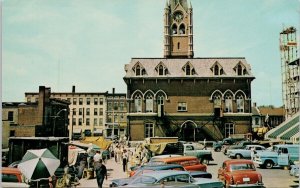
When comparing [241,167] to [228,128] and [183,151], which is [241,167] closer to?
[183,151]

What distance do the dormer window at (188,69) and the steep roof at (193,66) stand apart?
32cm

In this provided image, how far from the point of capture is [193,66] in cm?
4638

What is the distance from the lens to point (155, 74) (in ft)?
150

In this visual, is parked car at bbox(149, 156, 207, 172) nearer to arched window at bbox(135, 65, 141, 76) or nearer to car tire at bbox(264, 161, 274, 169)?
car tire at bbox(264, 161, 274, 169)

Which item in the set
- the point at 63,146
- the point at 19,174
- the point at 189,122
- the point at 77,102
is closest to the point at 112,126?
the point at 77,102

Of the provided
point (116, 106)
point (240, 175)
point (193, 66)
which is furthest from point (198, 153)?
point (116, 106)

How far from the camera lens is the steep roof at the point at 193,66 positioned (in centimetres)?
4553

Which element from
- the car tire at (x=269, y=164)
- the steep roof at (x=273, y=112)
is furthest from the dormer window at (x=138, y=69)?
the steep roof at (x=273, y=112)

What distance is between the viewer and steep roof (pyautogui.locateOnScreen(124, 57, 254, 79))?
4553 cm

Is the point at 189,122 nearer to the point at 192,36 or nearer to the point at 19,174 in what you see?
the point at 192,36

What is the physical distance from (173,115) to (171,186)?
33240 millimetres

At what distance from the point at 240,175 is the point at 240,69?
31857 millimetres

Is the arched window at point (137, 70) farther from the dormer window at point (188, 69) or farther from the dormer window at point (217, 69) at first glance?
the dormer window at point (217, 69)

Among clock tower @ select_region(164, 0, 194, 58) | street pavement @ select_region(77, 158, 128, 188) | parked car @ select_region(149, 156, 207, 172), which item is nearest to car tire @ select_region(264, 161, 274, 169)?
parked car @ select_region(149, 156, 207, 172)
